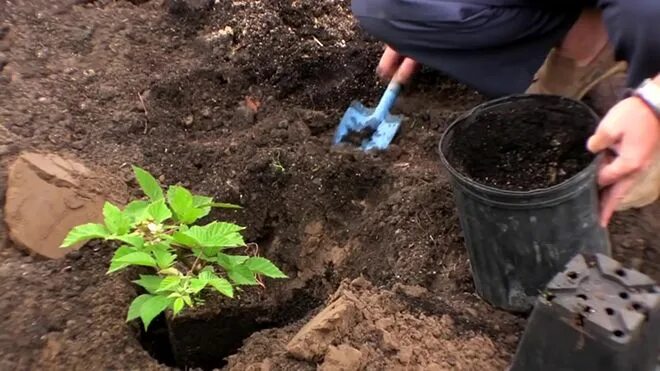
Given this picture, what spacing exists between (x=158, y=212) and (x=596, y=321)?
0.87 m

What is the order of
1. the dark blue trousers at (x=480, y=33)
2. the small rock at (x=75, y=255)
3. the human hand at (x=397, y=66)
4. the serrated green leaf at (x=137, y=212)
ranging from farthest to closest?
the human hand at (x=397, y=66) < the dark blue trousers at (x=480, y=33) < the small rock at (x=75, y=255) < the serrated green leaf at (x=137, y=212)

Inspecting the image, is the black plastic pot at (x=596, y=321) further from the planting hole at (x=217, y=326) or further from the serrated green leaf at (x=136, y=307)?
the serrated green leaf at (x=136, y=307)

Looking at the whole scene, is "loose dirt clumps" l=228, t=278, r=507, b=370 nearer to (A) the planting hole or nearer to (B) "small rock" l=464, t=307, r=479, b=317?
(B) "small rock" l=464, t=307, r=479, b=317

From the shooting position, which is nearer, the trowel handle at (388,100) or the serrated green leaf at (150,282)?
the serrated green leaf at (150,282)

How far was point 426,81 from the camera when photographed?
2404 millimetres

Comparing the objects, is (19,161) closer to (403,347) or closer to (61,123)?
(61,123)

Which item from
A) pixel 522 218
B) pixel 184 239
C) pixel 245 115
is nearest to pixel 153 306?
pixel 184 239

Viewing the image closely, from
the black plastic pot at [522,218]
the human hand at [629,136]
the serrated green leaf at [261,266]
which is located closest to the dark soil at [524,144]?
the black plastic pot at [522,218]

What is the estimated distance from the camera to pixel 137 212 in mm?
1668

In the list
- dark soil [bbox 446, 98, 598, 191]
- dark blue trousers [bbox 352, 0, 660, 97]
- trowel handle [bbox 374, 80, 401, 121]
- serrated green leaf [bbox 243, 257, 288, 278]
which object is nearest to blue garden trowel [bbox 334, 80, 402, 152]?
trowel handle [bbox 374, 80, 401, 121]

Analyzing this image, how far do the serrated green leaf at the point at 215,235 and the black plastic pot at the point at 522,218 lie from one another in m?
0.46

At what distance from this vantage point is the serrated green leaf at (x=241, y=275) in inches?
65.6

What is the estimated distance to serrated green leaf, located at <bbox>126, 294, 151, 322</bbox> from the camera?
Answer: 5.17 ft

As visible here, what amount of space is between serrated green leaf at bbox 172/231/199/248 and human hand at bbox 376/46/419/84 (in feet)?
2.63
